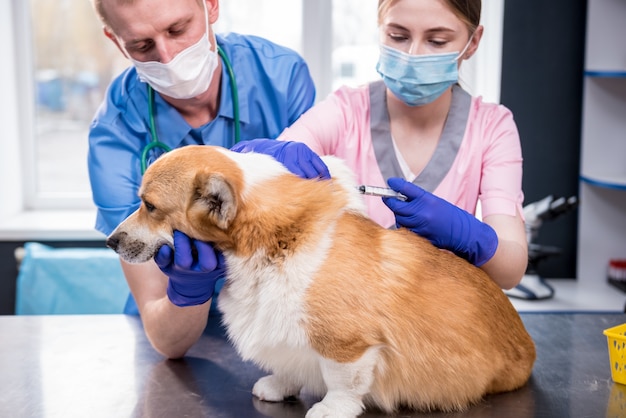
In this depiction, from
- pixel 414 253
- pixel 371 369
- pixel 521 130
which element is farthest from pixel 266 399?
pixel 521 130

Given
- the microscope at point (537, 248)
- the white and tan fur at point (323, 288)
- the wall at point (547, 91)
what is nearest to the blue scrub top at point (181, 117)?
the white and tan fur at point (323, 288)

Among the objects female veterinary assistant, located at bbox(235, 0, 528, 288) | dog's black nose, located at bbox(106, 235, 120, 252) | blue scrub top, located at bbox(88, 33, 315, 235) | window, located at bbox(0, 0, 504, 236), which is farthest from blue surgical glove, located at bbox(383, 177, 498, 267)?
window, located at bbox(0, 0, 504, 236)

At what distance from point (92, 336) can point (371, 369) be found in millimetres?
789

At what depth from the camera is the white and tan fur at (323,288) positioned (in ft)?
3.72

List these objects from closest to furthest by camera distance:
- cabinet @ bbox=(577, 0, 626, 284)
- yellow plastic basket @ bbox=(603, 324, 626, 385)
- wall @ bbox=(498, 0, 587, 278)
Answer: yellow plastic basket @ bbox=(603, 324, 626, 385) → cabinet @ bbox=(577, 0, 626, 284) → wall @ bbox=(498, 0, 587, 278)

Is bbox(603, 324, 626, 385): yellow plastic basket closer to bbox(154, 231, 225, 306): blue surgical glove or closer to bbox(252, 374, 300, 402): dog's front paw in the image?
bbox(252, 374, 300, 402): dog's front paw

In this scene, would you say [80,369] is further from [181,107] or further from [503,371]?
[503,371]

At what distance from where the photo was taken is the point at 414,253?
1244 mm

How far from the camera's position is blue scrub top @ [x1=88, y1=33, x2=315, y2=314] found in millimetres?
1676

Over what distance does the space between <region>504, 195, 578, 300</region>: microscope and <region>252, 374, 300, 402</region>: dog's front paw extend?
191 cm

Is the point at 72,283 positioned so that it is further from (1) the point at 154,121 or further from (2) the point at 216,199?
(2) the point at 216,199

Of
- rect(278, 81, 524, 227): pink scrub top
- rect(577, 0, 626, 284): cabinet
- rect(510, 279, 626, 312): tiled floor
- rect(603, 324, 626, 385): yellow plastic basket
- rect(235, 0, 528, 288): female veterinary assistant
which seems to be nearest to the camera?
rect(603, 324, 626, 385): yellow plastic basket

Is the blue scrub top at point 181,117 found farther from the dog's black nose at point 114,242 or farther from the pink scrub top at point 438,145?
the dog's black nose at point 114,242

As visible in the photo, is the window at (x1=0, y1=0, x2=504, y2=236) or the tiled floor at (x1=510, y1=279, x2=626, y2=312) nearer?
the tiled floor at (x1=510, y1=279, x2=626, y2=312)
